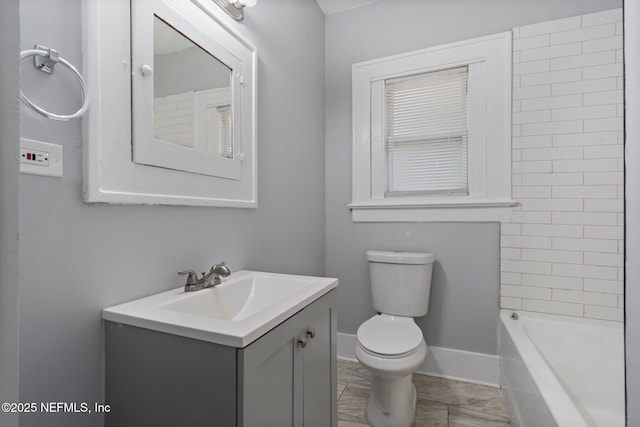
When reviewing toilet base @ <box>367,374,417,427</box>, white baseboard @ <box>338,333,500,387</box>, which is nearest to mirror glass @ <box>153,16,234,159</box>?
toilet base @ <box>367,374,417,427</box>

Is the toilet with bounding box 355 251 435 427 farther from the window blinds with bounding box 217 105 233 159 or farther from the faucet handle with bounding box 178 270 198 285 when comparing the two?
the window blinds with bounding box 217 105 233 159

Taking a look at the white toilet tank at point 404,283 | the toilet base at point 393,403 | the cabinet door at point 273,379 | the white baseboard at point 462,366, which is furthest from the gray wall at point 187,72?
the white baseboard at point 462,366

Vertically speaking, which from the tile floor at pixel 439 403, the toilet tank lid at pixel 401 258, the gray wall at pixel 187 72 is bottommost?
the tile floor at pixel 439 403

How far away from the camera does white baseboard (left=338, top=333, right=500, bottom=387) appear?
2.01 m

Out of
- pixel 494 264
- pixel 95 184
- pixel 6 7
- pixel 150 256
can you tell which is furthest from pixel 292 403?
pixel 494 264

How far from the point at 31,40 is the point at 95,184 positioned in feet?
1.20

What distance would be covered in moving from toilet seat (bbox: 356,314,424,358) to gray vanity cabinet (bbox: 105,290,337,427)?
1.98 feet

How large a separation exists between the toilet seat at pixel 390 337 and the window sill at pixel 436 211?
0.69m

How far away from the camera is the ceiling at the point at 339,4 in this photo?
2.33 m

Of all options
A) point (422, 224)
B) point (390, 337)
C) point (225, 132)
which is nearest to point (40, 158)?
point (225, 132)

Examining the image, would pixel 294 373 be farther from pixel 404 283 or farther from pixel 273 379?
pixel 404 283

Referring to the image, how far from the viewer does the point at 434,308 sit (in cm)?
216

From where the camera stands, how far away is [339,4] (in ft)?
7.76

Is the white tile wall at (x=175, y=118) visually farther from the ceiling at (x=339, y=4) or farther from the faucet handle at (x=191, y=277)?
the ceiling at (x=339, y=4)
